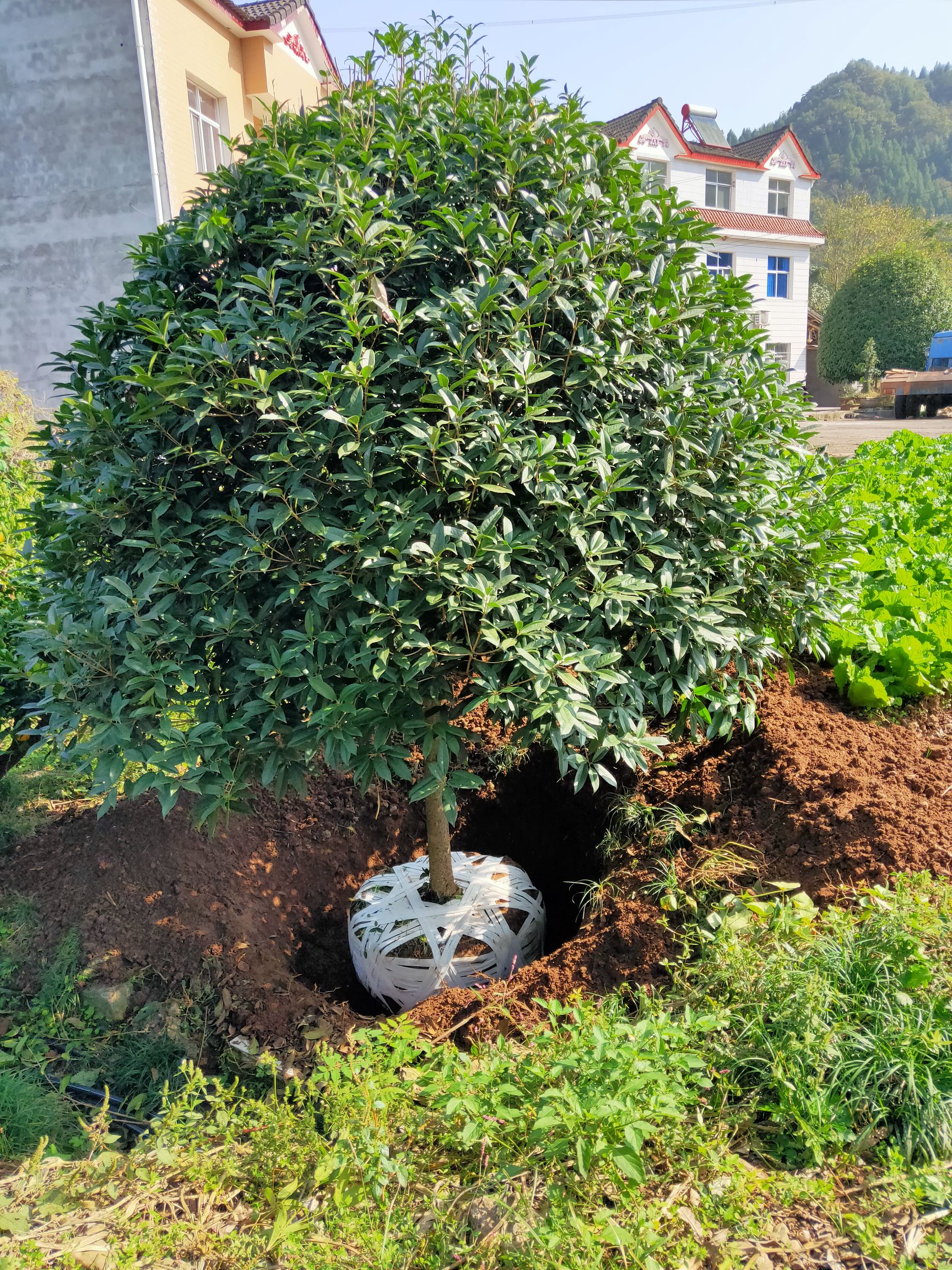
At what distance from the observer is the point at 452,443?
2.30 meters

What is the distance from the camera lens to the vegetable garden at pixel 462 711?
198cm

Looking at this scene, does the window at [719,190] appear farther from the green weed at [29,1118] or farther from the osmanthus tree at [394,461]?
the green weed at [29,1118]

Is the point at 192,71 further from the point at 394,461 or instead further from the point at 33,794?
the point at 394,461

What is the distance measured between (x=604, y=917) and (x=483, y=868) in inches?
27.0

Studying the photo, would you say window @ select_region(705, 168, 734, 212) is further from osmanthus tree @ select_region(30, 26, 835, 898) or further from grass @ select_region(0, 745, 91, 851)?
grass @ select_region(0, 745, 91, 851)

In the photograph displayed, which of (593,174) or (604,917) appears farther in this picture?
(604,917)

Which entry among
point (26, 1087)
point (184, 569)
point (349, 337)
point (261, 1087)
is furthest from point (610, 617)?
point (26, 1087)

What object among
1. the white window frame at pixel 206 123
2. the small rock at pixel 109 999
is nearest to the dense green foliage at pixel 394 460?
the small rock at pixel 109 999

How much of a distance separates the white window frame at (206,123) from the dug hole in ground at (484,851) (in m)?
12.5

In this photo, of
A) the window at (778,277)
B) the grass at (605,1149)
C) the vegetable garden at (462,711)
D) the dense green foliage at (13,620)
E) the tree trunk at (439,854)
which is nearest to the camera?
the grass at (605,1149)

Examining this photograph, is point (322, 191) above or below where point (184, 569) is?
above

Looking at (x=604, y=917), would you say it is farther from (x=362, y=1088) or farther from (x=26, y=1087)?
(x=26, y=1087)

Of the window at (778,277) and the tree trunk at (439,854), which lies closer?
the tree trunk at (439,854)

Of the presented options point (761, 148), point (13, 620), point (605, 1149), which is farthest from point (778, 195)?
point (605, 1149)
